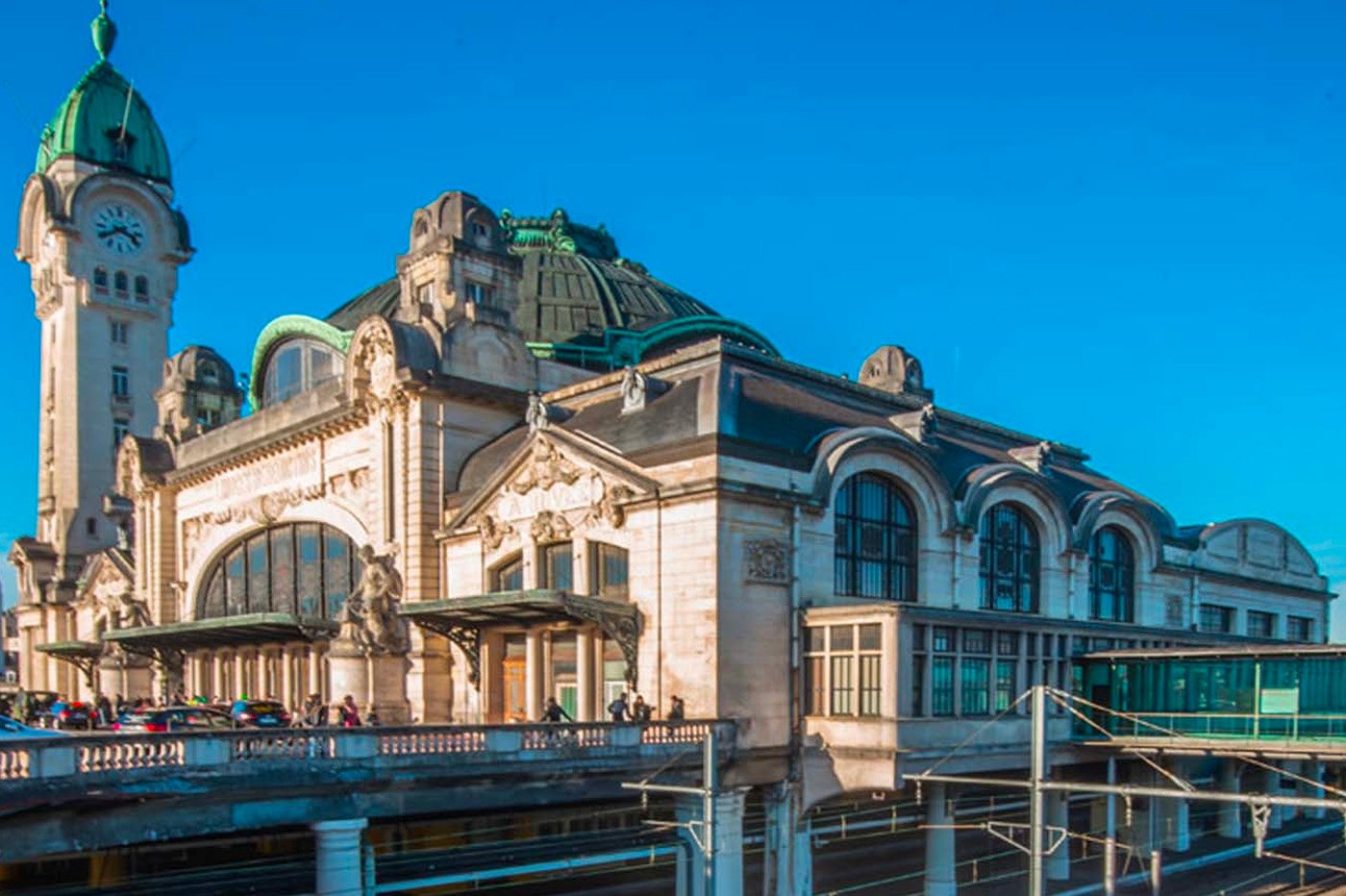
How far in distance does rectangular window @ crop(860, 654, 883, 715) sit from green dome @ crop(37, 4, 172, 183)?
6960cm

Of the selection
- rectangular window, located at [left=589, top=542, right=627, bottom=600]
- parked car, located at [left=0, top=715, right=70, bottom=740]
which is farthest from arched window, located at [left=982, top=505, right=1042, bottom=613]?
parked car, located at [left=0, top=715, right=70, bottom=740]

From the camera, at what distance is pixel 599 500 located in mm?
33844

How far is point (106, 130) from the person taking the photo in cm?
8056

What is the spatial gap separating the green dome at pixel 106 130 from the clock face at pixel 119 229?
10.8 ft

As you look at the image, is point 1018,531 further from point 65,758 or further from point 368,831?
point 65,758

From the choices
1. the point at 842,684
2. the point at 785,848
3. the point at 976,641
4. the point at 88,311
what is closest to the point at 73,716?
the point at 785,848

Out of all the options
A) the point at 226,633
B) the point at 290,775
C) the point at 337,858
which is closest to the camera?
the point at 290,775

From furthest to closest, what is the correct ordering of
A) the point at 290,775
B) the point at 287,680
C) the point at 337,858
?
1. the point at 287,680
2. the point at 337,858
3. the point at 290,775

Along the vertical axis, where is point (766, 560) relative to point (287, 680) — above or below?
above

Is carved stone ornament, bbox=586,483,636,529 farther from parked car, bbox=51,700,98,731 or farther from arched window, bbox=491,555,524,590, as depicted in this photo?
parked car, bbox=51,700,98,731

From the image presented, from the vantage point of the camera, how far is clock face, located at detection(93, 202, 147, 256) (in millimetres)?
78562

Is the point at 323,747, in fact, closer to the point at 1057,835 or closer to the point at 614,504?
the point at 614,504

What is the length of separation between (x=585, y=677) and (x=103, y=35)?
72.1m

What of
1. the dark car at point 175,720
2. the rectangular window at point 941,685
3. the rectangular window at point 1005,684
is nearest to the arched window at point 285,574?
the dark car at point 175,720
